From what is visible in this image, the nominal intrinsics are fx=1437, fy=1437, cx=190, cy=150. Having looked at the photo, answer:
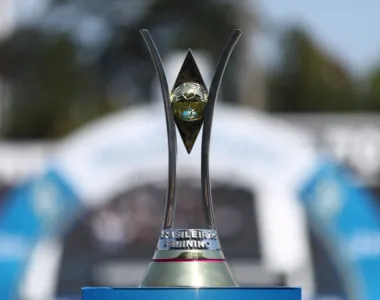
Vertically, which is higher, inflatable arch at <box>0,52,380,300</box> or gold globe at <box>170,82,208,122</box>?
inflatable arch at <box>0,52,380,300</box>

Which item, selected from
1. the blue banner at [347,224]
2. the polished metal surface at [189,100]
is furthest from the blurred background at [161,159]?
the polished metal surface at [189,100]

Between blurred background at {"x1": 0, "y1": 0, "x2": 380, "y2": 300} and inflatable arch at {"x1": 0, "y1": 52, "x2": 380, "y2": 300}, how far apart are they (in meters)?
0.01

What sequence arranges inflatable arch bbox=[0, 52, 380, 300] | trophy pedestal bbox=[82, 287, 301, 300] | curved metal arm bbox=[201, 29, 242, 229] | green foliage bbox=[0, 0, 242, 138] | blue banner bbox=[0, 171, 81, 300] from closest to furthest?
1. trophy pedestal bbox=[82, 287, 301, 300]
2. curved metal arm bbox=[201, 29, 242, 229]
3. inflatable arch bbox=[0, 52, 380, 300]
4. blue banner bbox=[0, 171, 81, 300]
5. green foliage bbox=[0, 0, 242, 138]

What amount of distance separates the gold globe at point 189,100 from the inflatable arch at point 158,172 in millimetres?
7607

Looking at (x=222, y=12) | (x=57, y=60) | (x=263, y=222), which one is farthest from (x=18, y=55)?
(x=263, y=222)

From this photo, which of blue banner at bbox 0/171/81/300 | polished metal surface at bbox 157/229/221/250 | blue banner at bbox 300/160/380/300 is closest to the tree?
blue banner at bbox 0/171/81/300

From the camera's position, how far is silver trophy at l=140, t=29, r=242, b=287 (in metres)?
3.82

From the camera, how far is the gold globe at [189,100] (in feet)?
13.1

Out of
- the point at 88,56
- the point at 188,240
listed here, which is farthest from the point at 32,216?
the point at 88,56

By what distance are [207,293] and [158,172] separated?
29.8 feet

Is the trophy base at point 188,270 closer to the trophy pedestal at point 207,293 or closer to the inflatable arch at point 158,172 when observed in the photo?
the trophy pedestal at point 207,293

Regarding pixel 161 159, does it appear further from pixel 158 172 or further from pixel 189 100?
pixel 189 100

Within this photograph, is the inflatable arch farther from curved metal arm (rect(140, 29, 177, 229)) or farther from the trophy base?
the trophy base

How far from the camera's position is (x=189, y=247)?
12.7 feet
